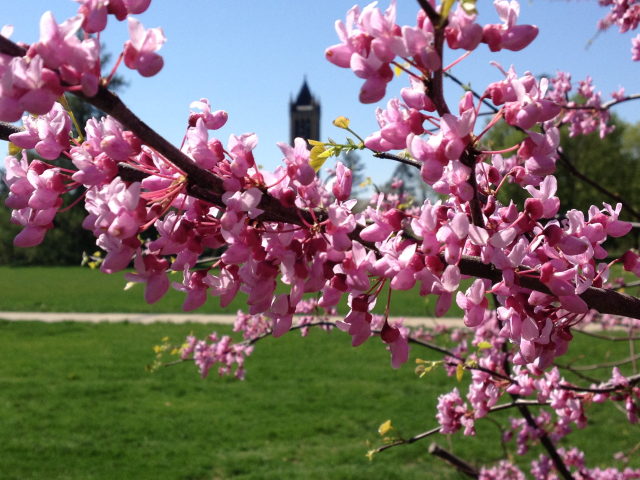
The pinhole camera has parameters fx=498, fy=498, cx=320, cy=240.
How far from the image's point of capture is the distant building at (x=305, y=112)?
66750 mm

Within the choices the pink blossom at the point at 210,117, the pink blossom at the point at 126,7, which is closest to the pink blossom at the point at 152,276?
the pink blossom at the point at 210,117

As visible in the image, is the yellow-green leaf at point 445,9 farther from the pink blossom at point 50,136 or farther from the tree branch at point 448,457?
the tree branch at point 448,457

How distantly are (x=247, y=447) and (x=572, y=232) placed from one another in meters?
5.23

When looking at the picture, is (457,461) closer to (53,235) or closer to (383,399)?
(383,399)

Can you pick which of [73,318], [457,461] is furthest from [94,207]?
[73,318]

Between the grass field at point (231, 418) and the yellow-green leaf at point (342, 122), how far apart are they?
4.33 meters

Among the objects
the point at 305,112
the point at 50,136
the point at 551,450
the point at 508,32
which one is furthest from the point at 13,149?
the point at 305,112

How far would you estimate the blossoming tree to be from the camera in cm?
70

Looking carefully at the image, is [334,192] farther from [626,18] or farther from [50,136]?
[626,18]

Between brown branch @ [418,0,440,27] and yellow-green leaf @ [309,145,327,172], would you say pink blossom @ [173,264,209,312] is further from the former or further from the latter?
brown branch @ [418,0,440,27]

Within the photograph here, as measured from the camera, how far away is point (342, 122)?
1137 millimetres

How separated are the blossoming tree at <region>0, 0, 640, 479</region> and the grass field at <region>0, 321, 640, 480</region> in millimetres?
4368

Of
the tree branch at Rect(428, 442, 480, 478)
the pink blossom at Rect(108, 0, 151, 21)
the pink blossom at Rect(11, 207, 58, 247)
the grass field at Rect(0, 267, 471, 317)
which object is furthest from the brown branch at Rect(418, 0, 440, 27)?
the grass field at Rect(0, 267, 471, 317)

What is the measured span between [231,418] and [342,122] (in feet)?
18.7
